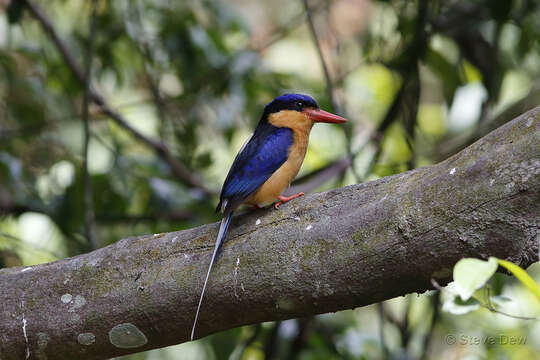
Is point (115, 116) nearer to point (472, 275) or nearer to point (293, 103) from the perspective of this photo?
point (293, 103)

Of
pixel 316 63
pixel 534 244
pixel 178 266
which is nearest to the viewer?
pixel 534 244

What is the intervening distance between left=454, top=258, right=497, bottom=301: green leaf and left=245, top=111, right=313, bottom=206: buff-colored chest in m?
1.83

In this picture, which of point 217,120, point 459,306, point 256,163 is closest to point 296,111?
point 256,163

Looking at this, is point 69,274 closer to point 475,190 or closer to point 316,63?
point 475,190

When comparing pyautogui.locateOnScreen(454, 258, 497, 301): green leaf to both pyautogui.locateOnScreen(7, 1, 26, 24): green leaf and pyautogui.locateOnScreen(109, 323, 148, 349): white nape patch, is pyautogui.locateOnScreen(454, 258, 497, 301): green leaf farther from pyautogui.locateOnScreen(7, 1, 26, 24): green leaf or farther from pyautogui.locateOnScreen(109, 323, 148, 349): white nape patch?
pyautogui.locateOnScreen(7, 1, 26, 24): green leaf

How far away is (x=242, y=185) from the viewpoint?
10.3 ft

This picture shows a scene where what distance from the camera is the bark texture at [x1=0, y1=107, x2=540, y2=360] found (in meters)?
1.94

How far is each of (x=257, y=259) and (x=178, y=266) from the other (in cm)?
35

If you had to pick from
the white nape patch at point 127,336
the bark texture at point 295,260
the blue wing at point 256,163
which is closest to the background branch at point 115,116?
the blue wing at point 256,163

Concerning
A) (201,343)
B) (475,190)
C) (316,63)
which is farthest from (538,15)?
(316,63)

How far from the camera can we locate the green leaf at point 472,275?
4.52 ft

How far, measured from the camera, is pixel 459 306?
150 centimetres

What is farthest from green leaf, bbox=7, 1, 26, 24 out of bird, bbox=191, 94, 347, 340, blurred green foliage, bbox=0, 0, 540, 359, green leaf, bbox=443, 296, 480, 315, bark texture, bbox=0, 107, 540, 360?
green leaf, bbox=443, 296, 480, 315

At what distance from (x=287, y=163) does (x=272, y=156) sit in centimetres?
9
